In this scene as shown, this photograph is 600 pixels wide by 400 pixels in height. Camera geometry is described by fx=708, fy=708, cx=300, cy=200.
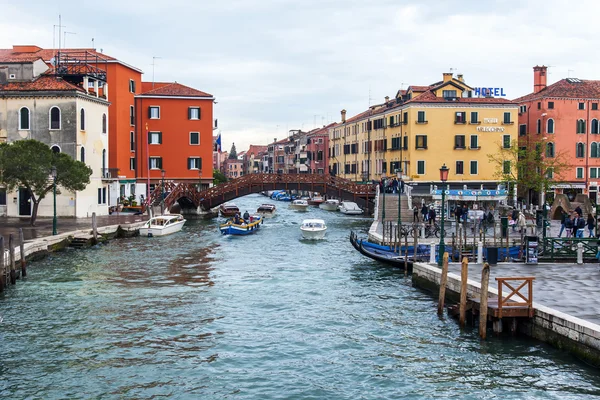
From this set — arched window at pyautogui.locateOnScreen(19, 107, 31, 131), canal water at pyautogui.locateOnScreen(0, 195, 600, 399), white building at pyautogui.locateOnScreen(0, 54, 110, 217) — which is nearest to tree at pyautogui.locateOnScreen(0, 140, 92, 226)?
white building at pyautogui.locateOnScreen(0, 54, 110, 217)

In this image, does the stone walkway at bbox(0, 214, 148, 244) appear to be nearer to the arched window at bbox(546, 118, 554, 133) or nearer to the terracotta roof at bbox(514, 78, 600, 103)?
the arched window at bbox(546, 118, 554, 133)

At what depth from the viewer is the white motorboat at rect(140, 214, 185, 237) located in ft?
135

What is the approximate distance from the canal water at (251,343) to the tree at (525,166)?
95.0 feet

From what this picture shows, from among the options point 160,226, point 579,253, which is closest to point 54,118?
point 160,226

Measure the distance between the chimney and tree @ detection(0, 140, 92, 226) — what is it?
45235mm

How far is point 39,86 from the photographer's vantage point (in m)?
42.3

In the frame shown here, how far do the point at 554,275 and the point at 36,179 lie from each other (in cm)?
2569

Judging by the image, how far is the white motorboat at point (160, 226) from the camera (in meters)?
41.0

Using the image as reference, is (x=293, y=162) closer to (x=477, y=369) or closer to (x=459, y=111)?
(x=459, y=111)

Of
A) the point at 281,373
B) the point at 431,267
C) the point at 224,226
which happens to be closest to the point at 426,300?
the point at 431,267

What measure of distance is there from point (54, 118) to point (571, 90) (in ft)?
143

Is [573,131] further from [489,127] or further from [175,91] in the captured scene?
[175,91]

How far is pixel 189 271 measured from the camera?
28.1m

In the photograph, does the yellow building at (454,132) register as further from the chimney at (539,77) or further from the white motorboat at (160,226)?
the white motorboat at (160,226)
